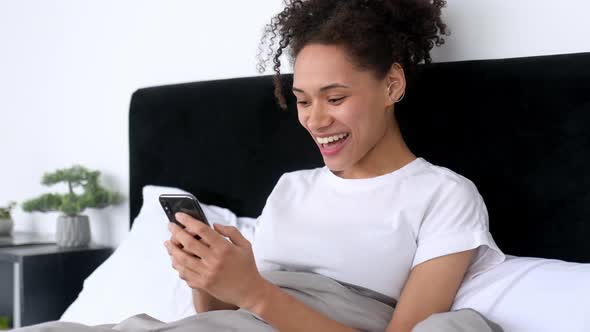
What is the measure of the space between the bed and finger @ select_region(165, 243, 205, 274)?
474 millimetres

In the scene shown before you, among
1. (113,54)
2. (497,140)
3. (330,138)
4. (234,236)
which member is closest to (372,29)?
(330,138)

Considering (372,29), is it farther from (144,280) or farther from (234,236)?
(144,280)

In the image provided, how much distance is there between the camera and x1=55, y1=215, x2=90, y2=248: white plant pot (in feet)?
7.22

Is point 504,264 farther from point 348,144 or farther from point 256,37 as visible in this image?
point 256,37

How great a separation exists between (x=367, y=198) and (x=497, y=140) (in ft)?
1.00

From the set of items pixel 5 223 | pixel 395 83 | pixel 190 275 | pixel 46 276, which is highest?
pixel 395 83

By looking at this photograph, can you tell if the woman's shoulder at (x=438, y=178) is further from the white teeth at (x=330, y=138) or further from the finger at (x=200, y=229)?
the finger at (x=200, y=229)

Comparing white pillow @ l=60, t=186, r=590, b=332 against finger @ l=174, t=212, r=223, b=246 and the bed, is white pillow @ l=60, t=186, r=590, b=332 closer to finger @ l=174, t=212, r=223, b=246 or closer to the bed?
the bed

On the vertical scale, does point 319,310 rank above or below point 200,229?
below

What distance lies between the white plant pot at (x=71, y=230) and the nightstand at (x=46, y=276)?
0.11 ft

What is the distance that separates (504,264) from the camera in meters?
1.19

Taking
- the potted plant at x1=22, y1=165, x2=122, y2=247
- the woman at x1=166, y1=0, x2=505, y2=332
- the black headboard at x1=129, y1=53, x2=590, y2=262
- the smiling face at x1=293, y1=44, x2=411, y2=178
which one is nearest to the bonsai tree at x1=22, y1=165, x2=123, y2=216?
the potted plant at x1=22, y1=165, x2=122, y2=247

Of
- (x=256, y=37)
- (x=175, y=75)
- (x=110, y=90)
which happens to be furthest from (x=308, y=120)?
(x=110, y=90)

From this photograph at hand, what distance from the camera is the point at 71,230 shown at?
2.20 metres
